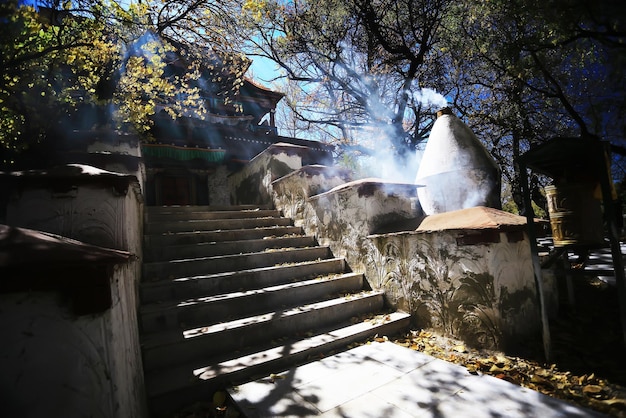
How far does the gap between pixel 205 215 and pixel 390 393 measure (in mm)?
4845

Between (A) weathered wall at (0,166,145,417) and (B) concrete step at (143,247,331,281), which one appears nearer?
(A) weathered wall at (0,166,145,417)

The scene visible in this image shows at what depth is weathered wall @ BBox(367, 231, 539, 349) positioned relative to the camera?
3119mm

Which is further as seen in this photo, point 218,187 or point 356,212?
point 218,187

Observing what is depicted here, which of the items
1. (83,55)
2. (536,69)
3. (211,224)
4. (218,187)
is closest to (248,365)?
(211,224)

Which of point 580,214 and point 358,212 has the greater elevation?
point 358,212

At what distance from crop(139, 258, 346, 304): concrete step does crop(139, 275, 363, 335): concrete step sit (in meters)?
0.15

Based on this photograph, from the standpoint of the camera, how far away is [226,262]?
14.5ft

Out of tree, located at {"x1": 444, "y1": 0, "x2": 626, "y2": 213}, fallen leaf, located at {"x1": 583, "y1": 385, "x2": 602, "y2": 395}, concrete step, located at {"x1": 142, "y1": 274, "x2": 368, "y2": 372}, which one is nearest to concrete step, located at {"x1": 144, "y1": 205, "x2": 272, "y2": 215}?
concrete step, located at {"x1": 142, "y1": 274, "x2": 368, "y2": 372}

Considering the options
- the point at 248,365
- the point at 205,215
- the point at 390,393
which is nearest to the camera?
the point at 390,393

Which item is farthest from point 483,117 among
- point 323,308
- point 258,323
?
point 258,323

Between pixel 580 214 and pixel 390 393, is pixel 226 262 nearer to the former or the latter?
pixel 390 393

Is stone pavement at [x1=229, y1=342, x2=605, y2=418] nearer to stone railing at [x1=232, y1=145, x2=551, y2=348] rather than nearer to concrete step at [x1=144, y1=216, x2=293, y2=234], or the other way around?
stone railing at [x1=232, y1=145, x2=551, y2=348]

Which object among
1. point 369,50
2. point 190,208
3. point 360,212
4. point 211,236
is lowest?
point 211,236

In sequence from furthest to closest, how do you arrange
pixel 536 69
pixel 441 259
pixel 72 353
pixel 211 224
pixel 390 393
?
pixel 536 69 → pixel 211 224 → pixel 441 259 → pixel 390 393 → pixel 72 353
